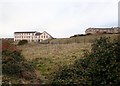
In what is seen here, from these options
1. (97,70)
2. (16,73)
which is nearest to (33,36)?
(16,73)

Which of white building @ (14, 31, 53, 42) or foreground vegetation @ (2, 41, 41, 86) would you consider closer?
foreground vegetation @ (2, 41, 41, 86)

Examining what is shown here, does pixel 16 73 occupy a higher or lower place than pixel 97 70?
lower

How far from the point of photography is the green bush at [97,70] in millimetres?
20969

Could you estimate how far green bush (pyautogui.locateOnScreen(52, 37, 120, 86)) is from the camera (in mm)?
20969

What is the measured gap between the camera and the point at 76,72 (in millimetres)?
22969

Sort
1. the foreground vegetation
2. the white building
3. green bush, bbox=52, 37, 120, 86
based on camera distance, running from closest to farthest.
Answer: green bush, bbox=52, 37, 120, 86 < the foreground vegetation < the white building

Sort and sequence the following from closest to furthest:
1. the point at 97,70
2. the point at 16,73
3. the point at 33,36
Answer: the point at 97,70 < the point at 16,73 < the point at 33,36

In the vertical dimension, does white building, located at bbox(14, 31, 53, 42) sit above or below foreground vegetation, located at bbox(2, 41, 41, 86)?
above

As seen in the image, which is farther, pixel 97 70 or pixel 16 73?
pixel 16 73

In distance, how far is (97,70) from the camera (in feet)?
71.2

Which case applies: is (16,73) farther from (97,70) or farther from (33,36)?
(33,36)

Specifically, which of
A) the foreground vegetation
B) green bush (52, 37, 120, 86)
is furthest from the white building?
green bush (52, 37, 120, 86)

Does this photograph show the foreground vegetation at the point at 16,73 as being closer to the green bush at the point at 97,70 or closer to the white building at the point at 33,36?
the green bush at the point at 97,70

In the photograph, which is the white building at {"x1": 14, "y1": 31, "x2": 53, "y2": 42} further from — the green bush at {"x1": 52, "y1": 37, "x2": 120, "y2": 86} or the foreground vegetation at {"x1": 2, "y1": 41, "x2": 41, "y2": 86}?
the green bush at {"x1": 52, "y1": 37, "x2": 120, "y2": 86}
